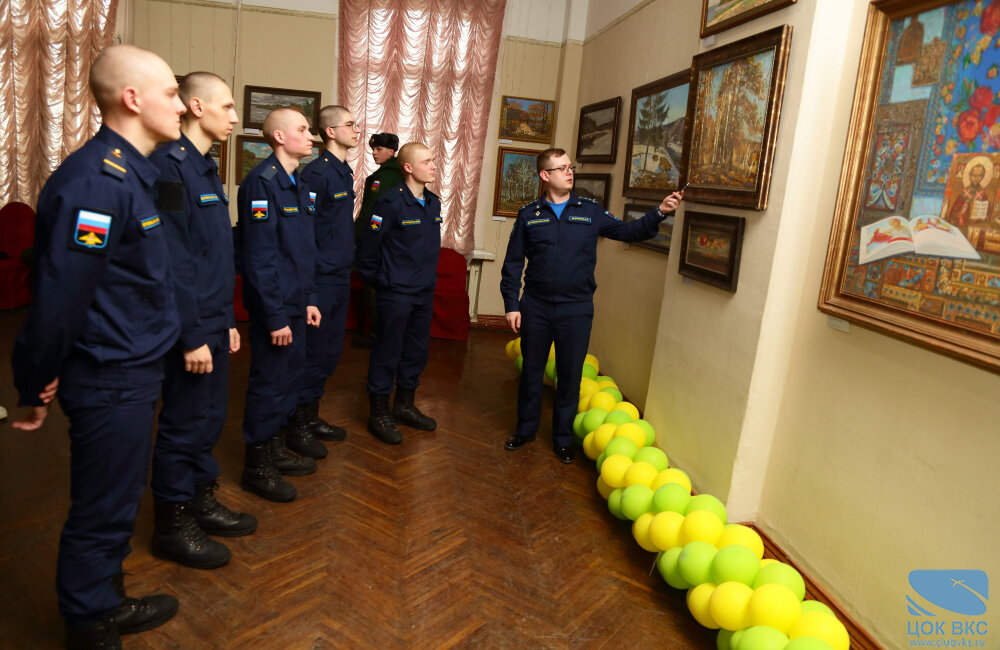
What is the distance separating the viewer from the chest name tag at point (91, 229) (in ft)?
5.68

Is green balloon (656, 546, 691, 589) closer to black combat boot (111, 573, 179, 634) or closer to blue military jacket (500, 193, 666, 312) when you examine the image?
blue military jacket (500, 193, 666, 312)

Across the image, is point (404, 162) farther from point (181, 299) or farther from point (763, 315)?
point (763, 315)

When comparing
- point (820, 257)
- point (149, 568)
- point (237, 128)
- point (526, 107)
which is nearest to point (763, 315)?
point (820, 257)

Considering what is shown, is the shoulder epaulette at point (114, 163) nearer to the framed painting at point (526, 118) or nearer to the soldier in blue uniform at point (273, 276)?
the soldier in blue uniform at point (273, 276)

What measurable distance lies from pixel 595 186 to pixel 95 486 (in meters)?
4.68

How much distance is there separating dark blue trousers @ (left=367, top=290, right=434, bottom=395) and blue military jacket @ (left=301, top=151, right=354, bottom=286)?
0.34 m

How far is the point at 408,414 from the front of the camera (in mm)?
4320

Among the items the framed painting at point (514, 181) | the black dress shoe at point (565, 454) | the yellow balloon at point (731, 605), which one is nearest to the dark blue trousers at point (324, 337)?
the black dress shoe at point (565, 454)

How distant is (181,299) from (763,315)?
228cm

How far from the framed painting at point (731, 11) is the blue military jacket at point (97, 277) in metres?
2.53

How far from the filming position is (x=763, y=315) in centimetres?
288

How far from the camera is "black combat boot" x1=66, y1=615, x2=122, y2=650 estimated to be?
199 centimetres

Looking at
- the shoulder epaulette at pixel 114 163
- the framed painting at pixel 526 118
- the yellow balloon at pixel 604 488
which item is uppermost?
the framed painting at pixel 526 118

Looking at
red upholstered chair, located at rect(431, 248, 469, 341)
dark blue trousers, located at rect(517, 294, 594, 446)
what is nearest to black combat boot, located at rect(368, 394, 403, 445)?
dark blue trousers, located at rect(517, 294, 594, 446)
